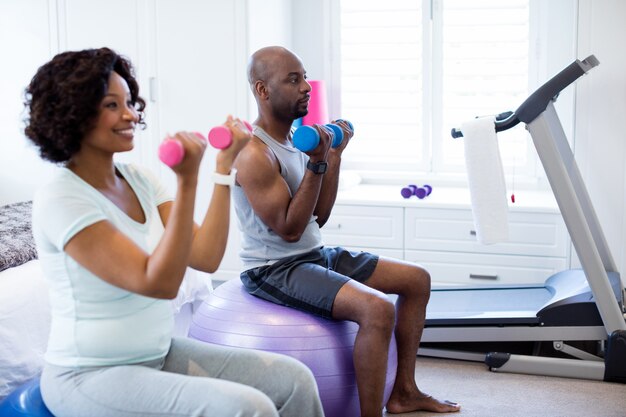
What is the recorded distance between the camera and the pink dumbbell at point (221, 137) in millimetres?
1695

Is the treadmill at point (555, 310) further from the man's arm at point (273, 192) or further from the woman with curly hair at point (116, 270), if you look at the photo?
the woman with curly hair at point (116, 270)

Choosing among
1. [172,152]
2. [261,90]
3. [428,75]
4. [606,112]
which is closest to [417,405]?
[261,90]

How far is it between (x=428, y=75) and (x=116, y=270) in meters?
2.97

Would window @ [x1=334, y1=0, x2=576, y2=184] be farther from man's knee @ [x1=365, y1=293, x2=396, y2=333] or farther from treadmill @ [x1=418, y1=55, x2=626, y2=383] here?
man's knee @ [x1=365, y1=293, x2=396, y2=333]

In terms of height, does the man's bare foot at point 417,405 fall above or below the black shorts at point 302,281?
below

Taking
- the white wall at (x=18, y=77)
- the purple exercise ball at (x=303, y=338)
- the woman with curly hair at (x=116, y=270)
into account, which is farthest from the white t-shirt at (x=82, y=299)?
the white wall at (x=18, y=77)

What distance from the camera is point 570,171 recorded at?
3100 mm

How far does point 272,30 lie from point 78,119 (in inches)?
104

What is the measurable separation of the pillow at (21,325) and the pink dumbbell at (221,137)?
1.01m

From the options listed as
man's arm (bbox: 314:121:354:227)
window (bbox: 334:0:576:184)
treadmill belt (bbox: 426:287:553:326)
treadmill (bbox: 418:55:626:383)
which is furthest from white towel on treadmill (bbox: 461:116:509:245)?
window (bbox: 334:0:576:184)

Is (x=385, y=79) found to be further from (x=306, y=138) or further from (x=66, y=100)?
(x=66, y=100)

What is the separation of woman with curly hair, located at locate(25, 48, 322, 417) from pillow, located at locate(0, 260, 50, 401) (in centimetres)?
72

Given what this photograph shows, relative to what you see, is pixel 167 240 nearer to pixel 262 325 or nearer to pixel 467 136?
pixel 262 325

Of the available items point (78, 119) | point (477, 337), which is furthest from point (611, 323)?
point (78, 119)
